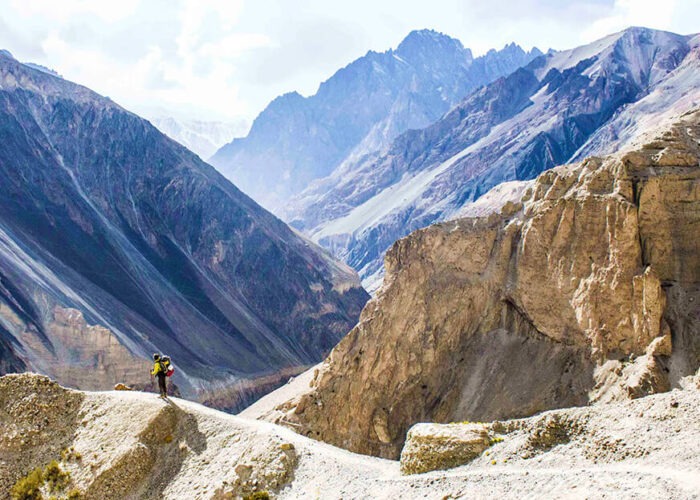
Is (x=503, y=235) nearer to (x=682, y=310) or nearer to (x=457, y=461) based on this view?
(x=682, y=310)

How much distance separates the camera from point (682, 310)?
1255 inches

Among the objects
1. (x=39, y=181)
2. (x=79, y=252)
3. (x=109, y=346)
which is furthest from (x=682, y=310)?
(x=39, y=181)

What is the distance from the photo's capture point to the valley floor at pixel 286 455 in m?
13.9

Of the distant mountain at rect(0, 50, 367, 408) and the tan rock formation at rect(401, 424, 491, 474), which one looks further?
the distant mountain at rect(0, 50, 367, 408)

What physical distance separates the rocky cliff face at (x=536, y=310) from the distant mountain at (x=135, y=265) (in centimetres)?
3274

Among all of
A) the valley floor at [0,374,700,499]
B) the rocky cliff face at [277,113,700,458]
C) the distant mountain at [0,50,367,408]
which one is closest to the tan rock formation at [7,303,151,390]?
the distant mountain at [0,50,367,408]

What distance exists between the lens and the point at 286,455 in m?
18.0

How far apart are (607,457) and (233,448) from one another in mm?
8834

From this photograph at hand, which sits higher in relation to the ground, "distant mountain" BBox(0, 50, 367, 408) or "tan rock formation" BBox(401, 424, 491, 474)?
"distant mountain" BBox(0, 50, 367, 408)

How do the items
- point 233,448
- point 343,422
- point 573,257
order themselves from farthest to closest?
point 343,422
point 573,257
point 233,448

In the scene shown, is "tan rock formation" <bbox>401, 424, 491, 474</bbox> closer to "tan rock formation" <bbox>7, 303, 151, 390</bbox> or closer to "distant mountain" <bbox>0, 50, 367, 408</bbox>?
"distant mountain" <bbox>0, 50, 367, 408</bbox>

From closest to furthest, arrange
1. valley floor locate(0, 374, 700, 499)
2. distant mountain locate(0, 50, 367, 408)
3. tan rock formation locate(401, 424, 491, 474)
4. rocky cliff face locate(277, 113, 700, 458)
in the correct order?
valley floor locate(0, 374, 700, 499) < tan rock formation locate(401, 424, 491, 474) < rocky cliff face locate(277, 113, 700, 458) < distant mountain locate(0, 50, 367, 408)

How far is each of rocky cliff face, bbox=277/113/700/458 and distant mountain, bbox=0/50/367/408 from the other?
3274cm

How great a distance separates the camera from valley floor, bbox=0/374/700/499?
13945 mm
